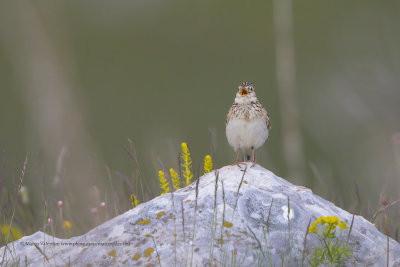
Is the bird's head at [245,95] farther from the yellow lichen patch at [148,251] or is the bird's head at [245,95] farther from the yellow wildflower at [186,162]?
the yellow lichen patch at [148,251]

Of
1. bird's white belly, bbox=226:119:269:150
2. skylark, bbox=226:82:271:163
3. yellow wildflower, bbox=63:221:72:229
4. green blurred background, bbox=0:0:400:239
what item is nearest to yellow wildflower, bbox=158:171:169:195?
yellow wildflower, bbox=63:221:72:229

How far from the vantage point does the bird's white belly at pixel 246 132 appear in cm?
573

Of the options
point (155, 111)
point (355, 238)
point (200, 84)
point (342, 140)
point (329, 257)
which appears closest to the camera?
point (329, 257)

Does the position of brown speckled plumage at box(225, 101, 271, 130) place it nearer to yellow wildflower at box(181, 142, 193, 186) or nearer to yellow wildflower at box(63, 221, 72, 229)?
yellow wildflower at box(181, 142, 193, 186)

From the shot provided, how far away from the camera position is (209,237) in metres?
3.80

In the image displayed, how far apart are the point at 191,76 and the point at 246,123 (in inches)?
1014

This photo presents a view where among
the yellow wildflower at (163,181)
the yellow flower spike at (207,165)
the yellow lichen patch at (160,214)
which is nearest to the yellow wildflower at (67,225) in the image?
the yellow wildflower at (163,181)

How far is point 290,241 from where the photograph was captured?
3.85 metres

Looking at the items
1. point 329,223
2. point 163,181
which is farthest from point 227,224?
point 163,181

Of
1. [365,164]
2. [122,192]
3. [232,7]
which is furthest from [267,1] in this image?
[122,192]

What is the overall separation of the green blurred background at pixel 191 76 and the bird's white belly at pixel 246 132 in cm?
115

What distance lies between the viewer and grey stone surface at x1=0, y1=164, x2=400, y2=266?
3.70 metres

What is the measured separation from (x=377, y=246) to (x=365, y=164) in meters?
10.6

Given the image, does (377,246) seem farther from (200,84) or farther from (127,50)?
(127,50)
